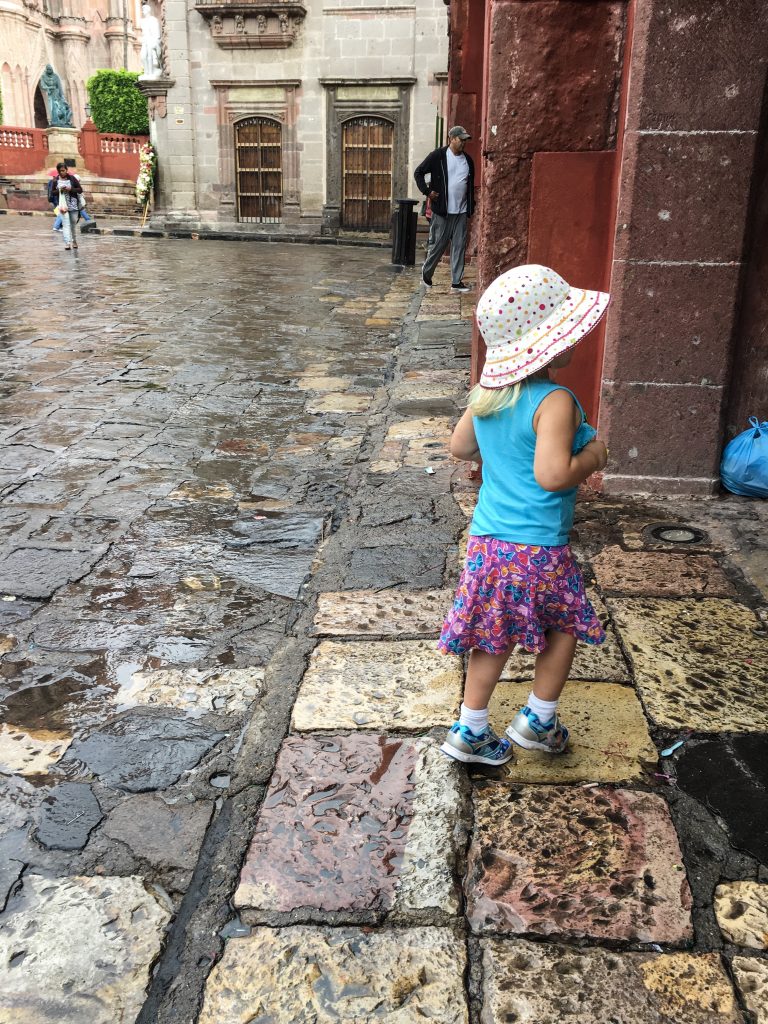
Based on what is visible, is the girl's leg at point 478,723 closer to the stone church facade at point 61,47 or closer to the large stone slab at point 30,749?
the large stone slab at point 30,749

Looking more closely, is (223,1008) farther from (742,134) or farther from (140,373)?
(140,373)

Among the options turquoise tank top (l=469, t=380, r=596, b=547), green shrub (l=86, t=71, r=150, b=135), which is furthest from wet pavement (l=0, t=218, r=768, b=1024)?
green shrub (l=86, t=71, r=150, b=135)

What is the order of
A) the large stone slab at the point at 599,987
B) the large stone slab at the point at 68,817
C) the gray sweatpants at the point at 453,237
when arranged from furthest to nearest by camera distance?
the gray sweatpants at the point at 453,237 → the large stone slab at the point at 68,817 → the large stone slab at the point at 599,987

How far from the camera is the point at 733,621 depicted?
9.94 feet

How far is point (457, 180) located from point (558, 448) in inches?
377

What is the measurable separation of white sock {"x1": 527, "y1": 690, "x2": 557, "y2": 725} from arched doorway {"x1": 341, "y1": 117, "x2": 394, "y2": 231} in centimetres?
2227

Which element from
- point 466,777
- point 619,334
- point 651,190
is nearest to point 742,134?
point 651,190

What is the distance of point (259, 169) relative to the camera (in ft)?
77.6

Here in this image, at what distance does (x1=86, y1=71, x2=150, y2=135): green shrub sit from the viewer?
31.6m

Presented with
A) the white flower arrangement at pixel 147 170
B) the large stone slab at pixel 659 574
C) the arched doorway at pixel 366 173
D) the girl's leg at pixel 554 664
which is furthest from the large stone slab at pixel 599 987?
the white flower arrangement at pixel 147 170

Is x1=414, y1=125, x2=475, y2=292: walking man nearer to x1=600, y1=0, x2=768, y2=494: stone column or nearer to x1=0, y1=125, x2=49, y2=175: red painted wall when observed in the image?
x1=600, y1=0, x2=768, y2=494: stone column

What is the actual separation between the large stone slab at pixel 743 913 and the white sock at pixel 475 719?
0.64 metres

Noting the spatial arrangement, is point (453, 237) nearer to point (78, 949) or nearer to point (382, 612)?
point (382, 612)

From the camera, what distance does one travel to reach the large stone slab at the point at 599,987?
161 centimetres
